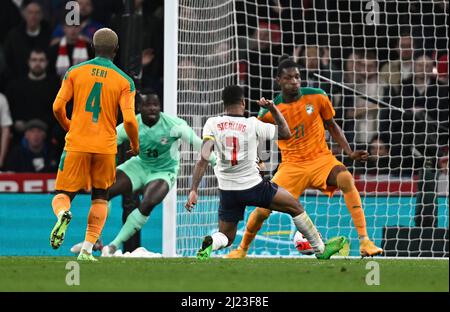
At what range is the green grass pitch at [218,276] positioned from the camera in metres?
7.93

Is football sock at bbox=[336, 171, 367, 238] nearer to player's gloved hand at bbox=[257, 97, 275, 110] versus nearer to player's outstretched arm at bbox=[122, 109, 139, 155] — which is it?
player's gloved hand at bbox=[257, 97, 275, 110]

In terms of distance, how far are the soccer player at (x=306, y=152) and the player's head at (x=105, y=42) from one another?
203 cm

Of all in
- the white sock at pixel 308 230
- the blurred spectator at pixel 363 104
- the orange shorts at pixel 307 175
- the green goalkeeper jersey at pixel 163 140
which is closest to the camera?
the white sock at pixel 308 230

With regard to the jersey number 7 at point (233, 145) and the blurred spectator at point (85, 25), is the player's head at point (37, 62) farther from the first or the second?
the jersey number 7 at point (233, 145)

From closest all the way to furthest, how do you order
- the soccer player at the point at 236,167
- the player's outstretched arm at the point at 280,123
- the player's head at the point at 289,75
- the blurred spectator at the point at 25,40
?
the player's outstretched arm at the point at 280,123 < the soccer player at the point at 236,167 < the player's head at the point at 289,75 < the blurred spectator at the point at 25,40

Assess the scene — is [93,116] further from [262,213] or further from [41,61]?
[41,61]

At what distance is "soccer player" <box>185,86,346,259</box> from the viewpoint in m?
10.8

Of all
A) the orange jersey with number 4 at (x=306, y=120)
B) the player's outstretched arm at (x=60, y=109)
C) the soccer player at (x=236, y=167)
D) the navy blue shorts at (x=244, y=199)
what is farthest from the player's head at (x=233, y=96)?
the player's outstretched arm at (x=60, y=109)

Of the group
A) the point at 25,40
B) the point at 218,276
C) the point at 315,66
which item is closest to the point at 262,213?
the point at 218,276

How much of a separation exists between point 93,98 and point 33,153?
20.4 ft

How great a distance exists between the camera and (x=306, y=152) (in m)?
12.0

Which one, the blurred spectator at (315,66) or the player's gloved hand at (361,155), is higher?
the blurred spectator at (315,66)

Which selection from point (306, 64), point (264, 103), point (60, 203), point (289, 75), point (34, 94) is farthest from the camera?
point (34, 94)
